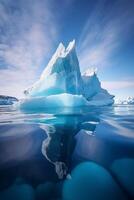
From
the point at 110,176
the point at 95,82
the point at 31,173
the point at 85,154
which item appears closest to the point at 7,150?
the point at 31,173

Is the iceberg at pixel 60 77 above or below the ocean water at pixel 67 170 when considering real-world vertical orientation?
above

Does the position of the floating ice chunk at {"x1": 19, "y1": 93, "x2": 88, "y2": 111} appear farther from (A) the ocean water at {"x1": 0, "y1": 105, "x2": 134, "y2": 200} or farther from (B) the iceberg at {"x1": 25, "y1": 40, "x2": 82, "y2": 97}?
(A) the ocean water at {"x1": 0, "y1": 105, "x2": 134, "y2": 200}

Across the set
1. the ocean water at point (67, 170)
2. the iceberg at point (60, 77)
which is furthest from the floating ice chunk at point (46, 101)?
the ocean water at point (67, 170)

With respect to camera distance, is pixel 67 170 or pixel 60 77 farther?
pixel 60 77

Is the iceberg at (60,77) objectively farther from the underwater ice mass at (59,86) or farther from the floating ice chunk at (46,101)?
the floating ice chunk at (46,101)

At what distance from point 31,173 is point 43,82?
2260 centimetres

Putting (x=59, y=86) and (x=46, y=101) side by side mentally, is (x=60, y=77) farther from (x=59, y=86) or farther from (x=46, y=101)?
(x=46, y=101)

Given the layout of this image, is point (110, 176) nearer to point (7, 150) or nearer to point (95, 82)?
point (7, 150)

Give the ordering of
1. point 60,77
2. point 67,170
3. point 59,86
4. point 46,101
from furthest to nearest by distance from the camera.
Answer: point 60,77 < point 59,86 < point 46,101 < point 67,170

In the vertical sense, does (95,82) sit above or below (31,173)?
above

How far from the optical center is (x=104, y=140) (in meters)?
4.44

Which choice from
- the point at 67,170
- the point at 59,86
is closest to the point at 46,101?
the point at 59,86

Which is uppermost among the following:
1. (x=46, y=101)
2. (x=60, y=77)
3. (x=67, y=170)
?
(x=60, y=77)

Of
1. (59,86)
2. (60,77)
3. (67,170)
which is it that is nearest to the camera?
(67,170)
